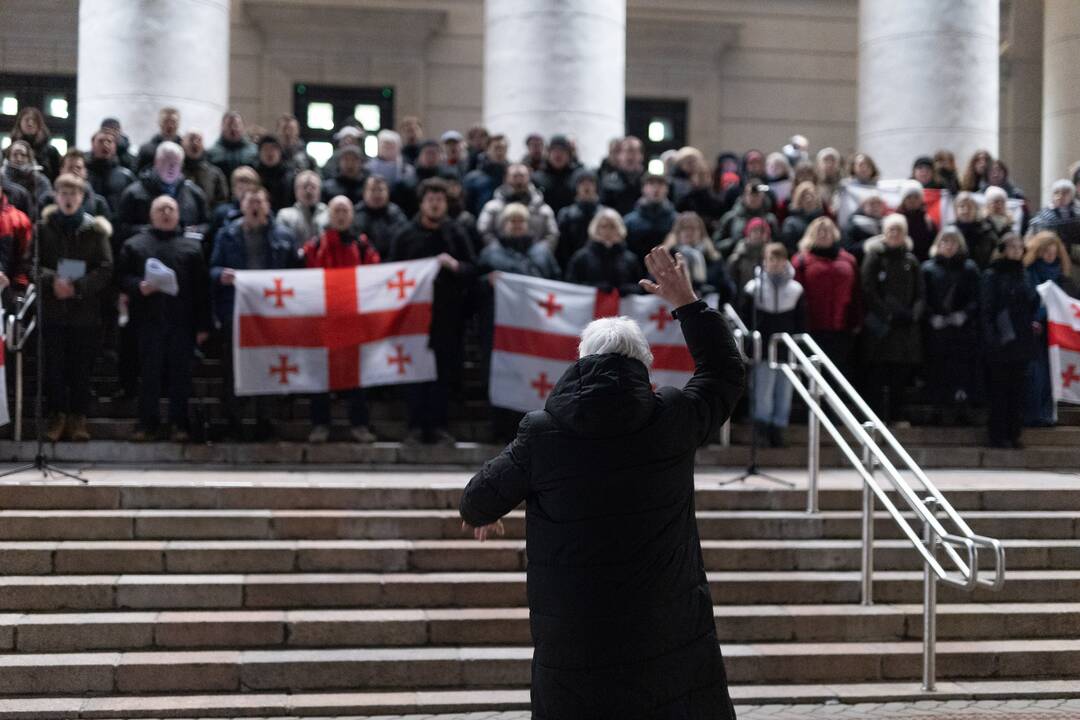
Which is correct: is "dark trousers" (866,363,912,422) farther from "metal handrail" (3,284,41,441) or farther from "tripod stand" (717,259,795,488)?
"metal handrail" (3,284,41,441)

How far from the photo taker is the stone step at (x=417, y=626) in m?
8.55

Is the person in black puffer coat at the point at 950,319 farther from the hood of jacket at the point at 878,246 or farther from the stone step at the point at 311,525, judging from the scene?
the stone step at the point at 311,525

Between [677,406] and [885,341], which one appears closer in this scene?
[677,406]

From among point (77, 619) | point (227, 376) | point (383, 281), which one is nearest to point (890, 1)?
point (383, 281)

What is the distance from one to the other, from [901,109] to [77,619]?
13247 millimetres

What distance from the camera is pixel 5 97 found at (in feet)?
73.6

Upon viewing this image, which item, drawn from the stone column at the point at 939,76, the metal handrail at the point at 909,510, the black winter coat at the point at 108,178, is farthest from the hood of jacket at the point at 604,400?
the stone column at the point at 939,76

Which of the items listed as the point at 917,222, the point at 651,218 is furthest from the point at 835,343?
the point at 917,222

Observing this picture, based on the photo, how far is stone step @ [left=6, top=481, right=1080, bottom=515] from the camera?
9852mm

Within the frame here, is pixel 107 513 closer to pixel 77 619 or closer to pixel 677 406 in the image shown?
pixel 77 619

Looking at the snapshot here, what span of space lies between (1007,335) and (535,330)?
160 inches

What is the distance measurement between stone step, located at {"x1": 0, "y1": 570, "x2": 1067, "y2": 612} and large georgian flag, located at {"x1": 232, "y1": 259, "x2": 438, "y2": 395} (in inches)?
121

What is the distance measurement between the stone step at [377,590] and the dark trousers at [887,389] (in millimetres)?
3543

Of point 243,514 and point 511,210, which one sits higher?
point 511,210
